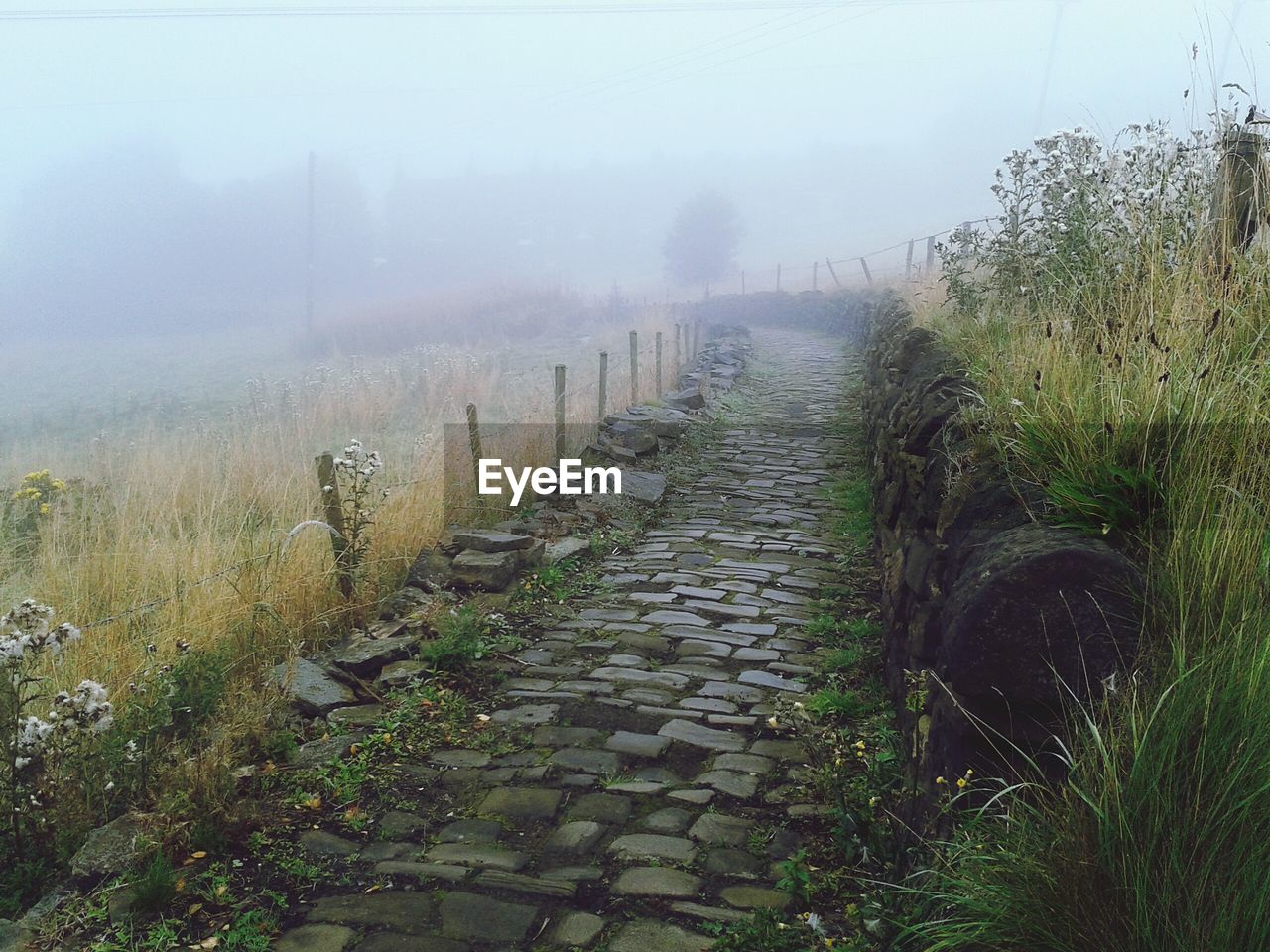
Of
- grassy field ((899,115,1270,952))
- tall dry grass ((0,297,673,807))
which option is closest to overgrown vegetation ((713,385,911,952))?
grassy field ((899,115,1270,952))

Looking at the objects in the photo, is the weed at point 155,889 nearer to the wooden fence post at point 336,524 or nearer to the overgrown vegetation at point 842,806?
the overgrown vegetation at point 842,806

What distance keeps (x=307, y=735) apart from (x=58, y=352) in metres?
38.5

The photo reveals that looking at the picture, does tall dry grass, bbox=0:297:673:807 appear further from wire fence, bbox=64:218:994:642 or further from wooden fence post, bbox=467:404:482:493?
wooden fence post, bbox=467:404:482:493

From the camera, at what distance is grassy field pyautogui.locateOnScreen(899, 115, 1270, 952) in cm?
192

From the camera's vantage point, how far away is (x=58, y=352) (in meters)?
36.8

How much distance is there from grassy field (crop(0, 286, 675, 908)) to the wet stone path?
989mm

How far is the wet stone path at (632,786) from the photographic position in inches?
118

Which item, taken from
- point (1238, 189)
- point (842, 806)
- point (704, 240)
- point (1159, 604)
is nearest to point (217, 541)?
point (842, 806)

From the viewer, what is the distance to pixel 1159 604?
8.42 feet

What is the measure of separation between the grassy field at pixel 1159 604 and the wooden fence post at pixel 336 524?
3712mm

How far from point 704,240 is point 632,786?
62.1 metres

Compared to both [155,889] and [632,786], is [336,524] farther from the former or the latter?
[155,889]

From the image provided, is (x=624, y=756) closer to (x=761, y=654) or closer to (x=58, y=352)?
(x=761, y=654)

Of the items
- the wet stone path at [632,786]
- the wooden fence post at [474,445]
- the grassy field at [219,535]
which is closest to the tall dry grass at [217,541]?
the grassy field at [219,535]
